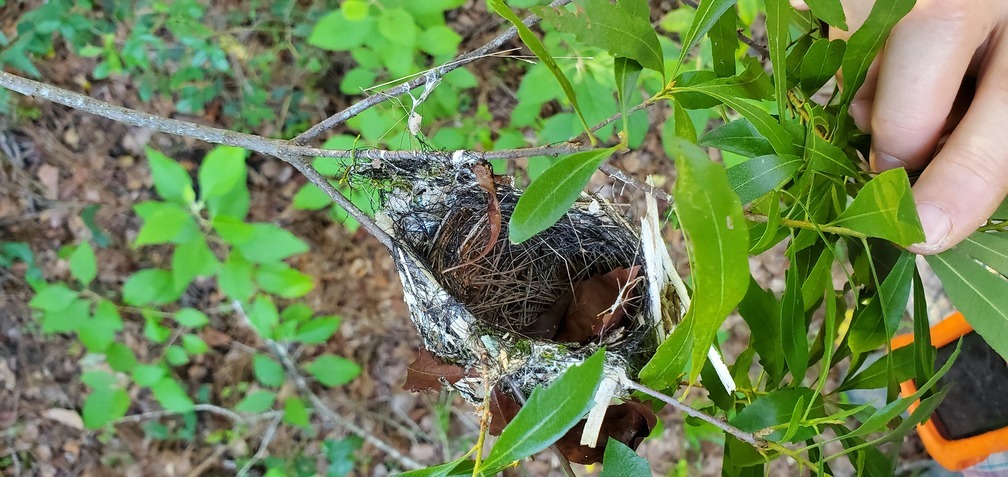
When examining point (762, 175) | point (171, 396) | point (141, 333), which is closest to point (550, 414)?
point (762, 175)

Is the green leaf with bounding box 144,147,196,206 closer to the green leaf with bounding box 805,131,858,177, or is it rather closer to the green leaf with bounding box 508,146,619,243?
the green leaf with bounding box 508,146,619,243

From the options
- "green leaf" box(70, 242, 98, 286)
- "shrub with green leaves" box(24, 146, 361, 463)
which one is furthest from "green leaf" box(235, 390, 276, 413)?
"green leaf" box(70, 242, 98, 286)

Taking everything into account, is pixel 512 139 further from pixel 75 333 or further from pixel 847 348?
pixel 75 333

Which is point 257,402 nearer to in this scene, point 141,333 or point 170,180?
point 141,333

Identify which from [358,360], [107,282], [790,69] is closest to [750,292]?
[790,69]

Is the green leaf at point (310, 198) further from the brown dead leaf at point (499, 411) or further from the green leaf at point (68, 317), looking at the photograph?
the brown dead leaf at point (499, 411)

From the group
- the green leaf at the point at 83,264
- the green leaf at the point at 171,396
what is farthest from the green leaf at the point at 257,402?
the green leaf at the point at 83,264
